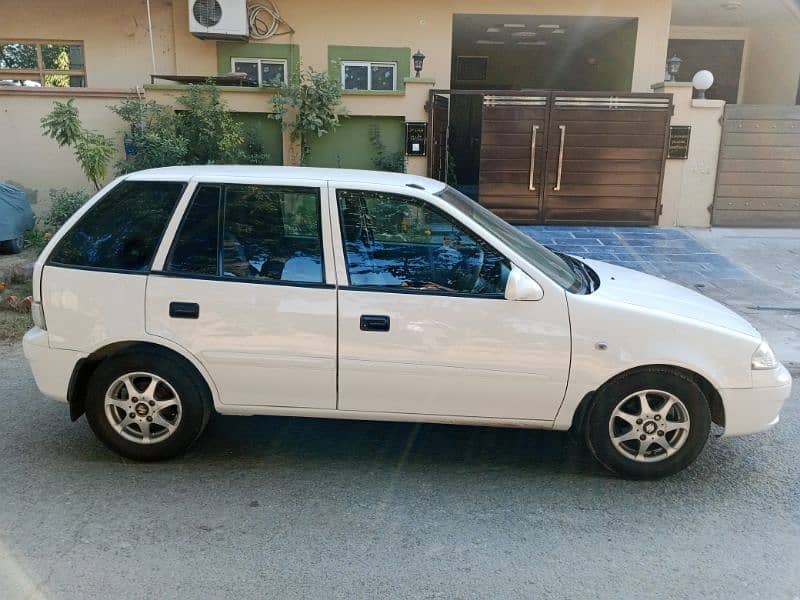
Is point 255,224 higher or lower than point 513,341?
higher

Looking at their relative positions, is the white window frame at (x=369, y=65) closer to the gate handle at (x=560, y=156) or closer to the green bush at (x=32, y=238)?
the gate handle at (x=560, y=156)

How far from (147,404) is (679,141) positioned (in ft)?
32.9

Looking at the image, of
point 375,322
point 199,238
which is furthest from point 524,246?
point 199,238

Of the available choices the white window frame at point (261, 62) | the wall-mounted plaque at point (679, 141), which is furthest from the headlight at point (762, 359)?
the white window frame at point (261, 62)

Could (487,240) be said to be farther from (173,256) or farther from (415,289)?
(173,256)

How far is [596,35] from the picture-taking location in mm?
14344

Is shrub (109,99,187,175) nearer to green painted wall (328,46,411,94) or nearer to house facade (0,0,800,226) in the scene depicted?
house facade (0,0,800,226)

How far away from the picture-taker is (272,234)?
13.2 feet

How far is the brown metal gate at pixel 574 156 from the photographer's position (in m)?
10.9

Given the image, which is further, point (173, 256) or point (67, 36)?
point (67, 36)

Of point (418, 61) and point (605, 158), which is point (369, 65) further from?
point (605, 158)

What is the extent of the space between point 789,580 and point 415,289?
226cm

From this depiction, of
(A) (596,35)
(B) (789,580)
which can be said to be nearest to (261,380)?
(B) (789,580)

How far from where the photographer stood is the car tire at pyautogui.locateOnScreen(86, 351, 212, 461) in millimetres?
3961
